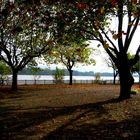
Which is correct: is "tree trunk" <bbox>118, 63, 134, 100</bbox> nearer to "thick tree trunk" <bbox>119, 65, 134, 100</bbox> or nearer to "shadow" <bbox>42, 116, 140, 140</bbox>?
"thick tree trunk" <bbox>119, 65, 134, 100</bbox>

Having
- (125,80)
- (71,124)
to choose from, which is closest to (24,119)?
(71,124)

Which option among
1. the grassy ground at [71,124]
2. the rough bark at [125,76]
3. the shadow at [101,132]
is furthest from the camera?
the rough bark at [125,76]

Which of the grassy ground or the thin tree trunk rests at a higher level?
the thin tree trunk

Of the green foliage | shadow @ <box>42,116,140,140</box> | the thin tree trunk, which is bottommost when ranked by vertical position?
shadow @ <box>42,116,140,140</box>

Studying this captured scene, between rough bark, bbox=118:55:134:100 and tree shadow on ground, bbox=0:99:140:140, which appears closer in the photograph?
tree shadow on ground, bbox=0:99:140:140

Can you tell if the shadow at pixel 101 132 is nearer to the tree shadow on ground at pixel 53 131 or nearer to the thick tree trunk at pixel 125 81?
the tree shadow on ground at pixel 53 131

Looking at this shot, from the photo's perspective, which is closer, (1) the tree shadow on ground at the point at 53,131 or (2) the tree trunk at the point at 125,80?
(1) the tree shadow on ground at the point at 53,131

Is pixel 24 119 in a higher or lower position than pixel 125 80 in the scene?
lower

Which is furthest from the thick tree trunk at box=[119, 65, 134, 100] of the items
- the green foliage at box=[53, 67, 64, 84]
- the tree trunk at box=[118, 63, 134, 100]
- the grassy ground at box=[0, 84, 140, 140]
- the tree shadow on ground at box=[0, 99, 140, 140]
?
the green foliage at box=[53, 67, 64, 84]

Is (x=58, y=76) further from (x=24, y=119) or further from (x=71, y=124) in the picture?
(x=71, y=124)

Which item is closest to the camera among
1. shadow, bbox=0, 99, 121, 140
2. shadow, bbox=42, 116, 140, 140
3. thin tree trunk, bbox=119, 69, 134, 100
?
shadow, bbox=42, 116, 140, 140

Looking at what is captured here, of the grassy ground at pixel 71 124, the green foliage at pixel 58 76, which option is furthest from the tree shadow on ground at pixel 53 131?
the green foliage at pixel 58 76

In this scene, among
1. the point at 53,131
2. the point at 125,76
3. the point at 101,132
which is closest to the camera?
the point at 101,132

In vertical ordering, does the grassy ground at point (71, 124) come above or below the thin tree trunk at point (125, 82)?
below
